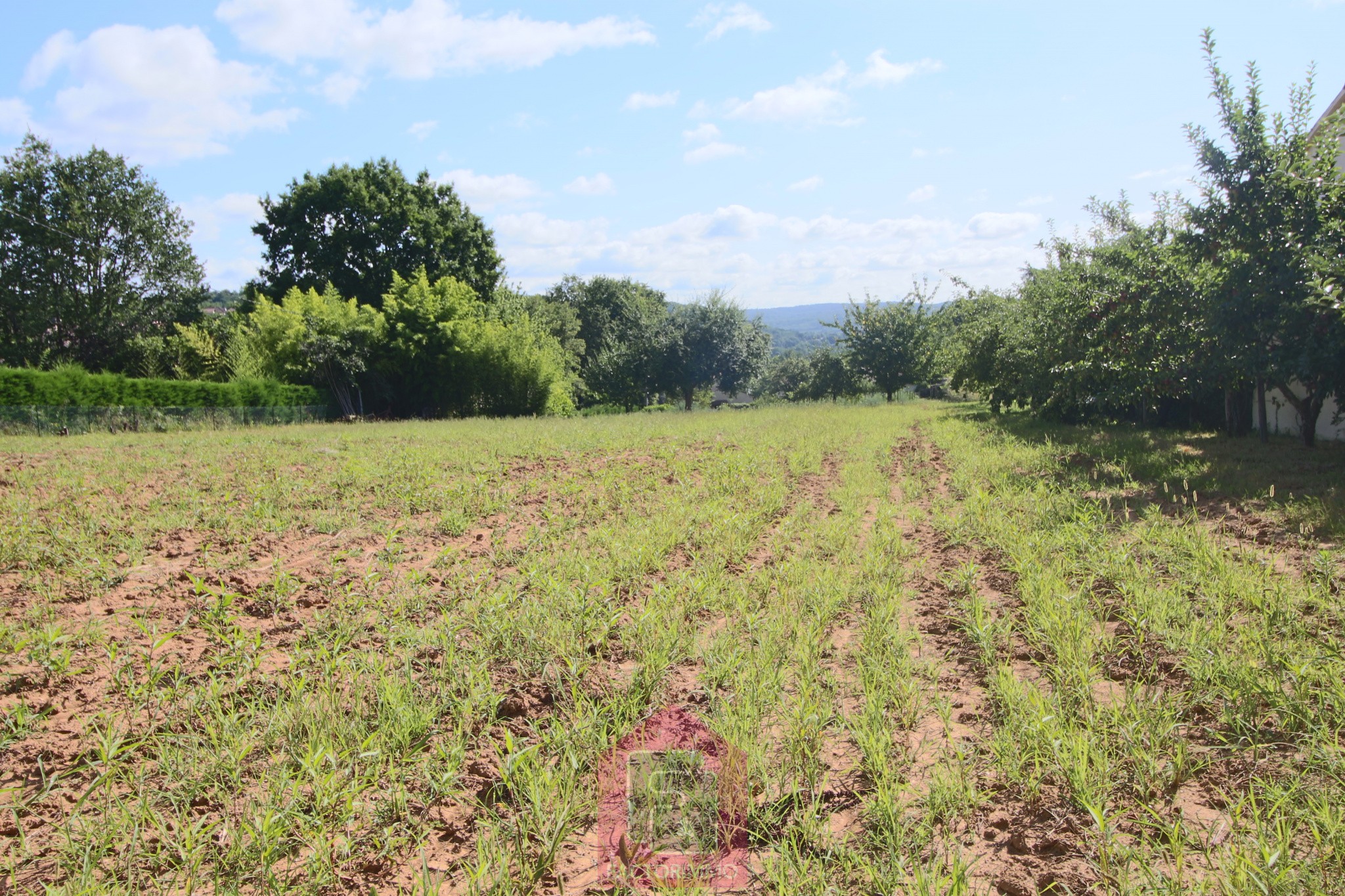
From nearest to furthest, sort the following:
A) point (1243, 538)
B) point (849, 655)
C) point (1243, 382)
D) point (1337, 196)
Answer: point (849, 655) → point (1243, 538) → point (1337, 196) → point (1243, 382)

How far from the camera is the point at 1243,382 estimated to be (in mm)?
11727

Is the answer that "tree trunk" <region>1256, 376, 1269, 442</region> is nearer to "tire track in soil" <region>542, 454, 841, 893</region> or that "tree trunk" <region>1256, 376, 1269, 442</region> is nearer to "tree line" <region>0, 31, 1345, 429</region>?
"tree line" <region>0, 31, 1345, 429</region>

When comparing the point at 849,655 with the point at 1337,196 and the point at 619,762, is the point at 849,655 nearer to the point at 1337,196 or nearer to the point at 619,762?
the point at 619,762

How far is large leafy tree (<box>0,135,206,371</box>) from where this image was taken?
1118 inches

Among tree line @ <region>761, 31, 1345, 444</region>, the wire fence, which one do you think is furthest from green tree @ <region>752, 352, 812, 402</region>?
the wire fence

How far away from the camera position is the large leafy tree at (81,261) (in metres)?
28.4

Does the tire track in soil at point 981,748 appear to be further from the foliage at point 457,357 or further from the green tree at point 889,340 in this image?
the green tree at point 889,340

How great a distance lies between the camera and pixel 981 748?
114 inches

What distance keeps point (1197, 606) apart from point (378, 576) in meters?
5.33

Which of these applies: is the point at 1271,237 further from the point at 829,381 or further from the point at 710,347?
the point at 829,381

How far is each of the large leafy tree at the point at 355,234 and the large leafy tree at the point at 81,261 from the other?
240 inches

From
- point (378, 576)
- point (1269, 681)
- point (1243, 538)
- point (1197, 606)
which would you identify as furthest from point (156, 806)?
point (1243, 538)

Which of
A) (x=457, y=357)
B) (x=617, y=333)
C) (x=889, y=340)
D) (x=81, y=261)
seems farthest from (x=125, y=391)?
(x=617, y=333)

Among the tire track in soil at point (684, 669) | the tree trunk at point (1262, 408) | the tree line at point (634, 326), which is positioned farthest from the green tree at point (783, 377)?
the tire track in soil at point (684, 669)
